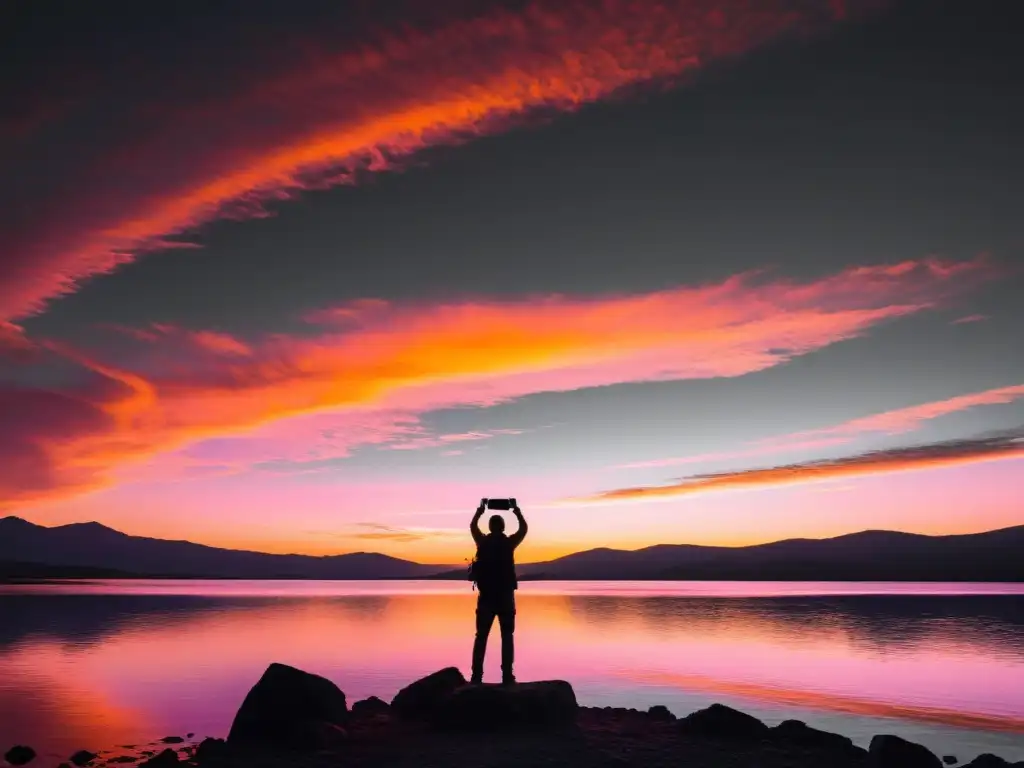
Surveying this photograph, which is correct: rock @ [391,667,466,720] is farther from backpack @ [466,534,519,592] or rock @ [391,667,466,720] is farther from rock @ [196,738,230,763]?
rock @ [196,738,230,763]

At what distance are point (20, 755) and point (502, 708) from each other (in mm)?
11367

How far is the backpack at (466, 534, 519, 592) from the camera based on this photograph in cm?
1842

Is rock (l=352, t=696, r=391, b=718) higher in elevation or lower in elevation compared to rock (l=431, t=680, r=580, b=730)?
lower

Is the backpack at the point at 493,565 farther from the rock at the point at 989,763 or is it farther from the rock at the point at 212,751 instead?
the rock at the point at 989,763

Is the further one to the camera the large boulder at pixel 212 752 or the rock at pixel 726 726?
the rock at pixel 726 726

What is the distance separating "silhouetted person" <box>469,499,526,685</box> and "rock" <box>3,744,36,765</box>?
411 inches

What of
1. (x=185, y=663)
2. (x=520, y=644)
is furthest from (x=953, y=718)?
(x=185, y=663)

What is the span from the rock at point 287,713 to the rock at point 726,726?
310 inches

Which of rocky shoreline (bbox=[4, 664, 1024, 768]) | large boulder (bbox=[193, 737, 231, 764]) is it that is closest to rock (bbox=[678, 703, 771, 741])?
rocky shoreline (bbox=[4, 664, 1024, 768])

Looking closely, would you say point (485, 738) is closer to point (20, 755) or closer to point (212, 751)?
point (212, 751)

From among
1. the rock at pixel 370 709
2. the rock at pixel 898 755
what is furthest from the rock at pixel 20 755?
the rock at pixel 898 755

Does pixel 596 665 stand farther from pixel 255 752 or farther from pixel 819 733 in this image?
pixel 255 752

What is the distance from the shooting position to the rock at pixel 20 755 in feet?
59.1

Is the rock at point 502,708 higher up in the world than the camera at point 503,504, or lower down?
lower down
